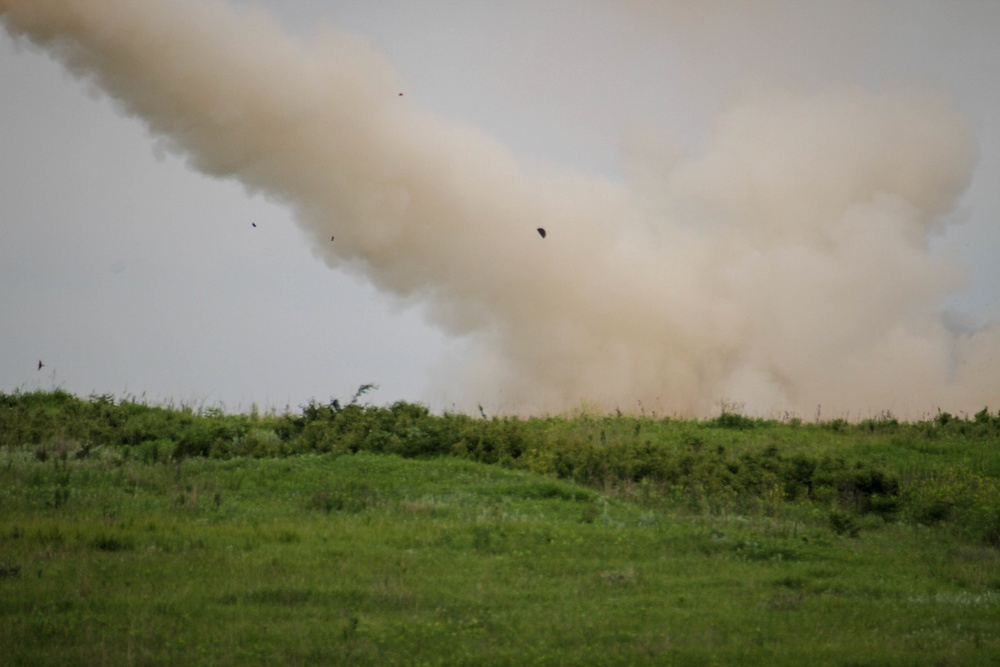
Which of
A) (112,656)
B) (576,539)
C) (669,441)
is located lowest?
(112,656)

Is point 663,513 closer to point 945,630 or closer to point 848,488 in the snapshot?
point 848,488

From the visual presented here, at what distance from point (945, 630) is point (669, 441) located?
16.5m

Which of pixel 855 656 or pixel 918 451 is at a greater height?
pixel 918 451

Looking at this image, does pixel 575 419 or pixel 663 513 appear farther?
pixel 575 419

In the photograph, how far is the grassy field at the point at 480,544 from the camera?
1058 centimetres

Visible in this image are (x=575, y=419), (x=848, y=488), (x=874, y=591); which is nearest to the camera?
(x=874, y=591)

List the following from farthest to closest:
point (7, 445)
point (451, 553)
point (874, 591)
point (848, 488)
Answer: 1. point (7, 445)
2. point (848, 488)
3. point (451, 553)
4. point (874, 591)

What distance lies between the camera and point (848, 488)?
22000 millimetres

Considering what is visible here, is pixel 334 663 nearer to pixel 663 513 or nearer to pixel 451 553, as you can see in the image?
pixel 451 553

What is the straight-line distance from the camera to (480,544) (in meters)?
15.2

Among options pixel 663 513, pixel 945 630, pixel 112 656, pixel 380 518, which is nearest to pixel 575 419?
pixel 663 513

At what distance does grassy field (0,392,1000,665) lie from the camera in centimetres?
1058

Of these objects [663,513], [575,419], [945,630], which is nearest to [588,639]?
[945,630]

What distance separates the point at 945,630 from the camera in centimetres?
1128
